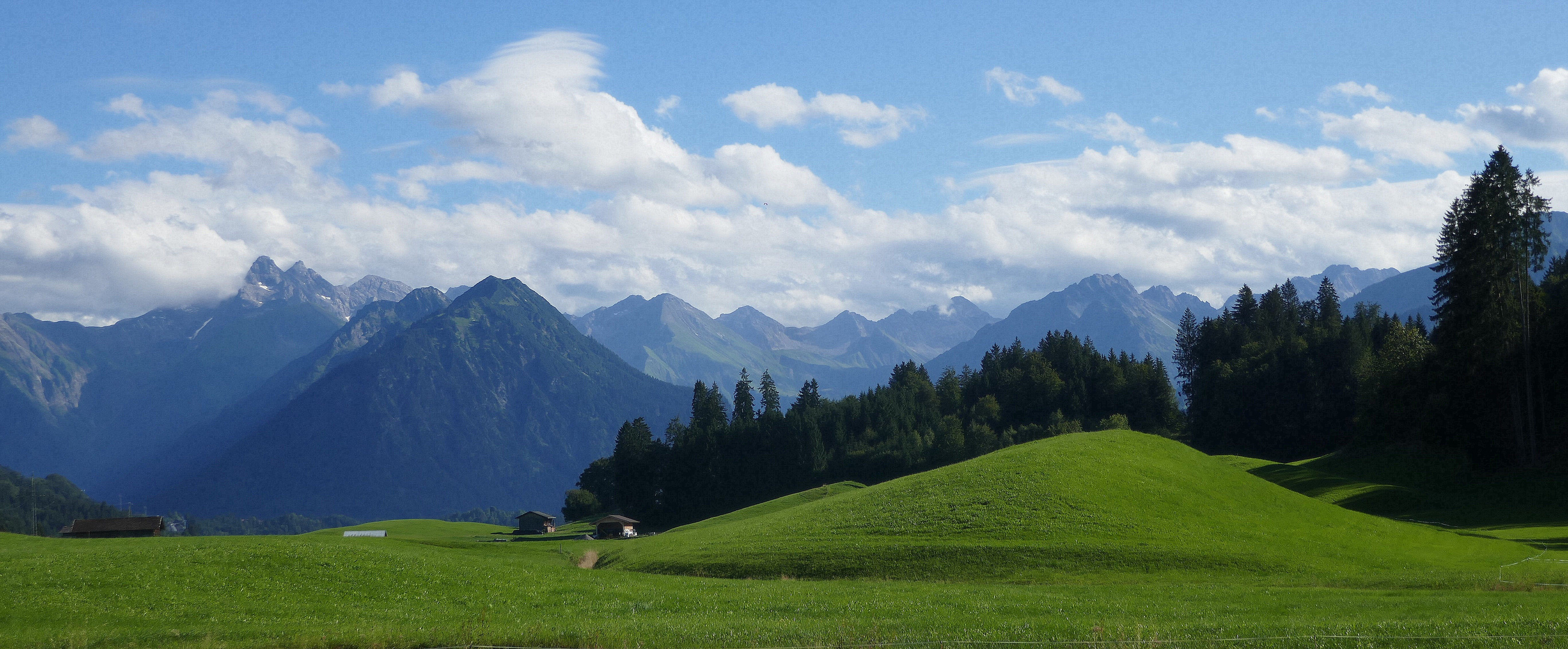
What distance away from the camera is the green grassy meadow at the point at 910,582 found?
28.9 m

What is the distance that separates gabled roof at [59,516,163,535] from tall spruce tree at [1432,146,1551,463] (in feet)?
451

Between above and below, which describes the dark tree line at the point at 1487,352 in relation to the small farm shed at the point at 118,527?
above

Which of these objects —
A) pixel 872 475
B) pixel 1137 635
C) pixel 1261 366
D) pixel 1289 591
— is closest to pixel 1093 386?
pixel 1261 366

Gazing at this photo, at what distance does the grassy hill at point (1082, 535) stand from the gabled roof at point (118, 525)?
65915 mm

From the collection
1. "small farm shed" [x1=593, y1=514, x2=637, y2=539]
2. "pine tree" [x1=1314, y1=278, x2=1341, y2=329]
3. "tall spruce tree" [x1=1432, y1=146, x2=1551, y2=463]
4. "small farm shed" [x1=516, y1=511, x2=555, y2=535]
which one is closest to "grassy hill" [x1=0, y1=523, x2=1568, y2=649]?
"tall spruce tree" [x1=1432, y1=146, x2=1551, y2=463]

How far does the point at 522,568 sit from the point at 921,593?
873 inches

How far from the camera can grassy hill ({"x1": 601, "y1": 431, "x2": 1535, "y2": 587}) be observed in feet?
154

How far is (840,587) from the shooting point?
42094 millimetres

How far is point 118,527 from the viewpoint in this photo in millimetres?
104875

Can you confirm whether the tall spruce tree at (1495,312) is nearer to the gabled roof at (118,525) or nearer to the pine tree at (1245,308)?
the pine tree at (1245,308)

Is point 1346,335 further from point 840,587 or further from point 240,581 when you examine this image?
point 240,581

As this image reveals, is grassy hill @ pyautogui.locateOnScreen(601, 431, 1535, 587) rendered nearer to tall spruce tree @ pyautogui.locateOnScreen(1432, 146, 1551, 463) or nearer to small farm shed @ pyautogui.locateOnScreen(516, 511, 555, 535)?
tall spruce tree @ pyautogui.locateOnScreen(1432, 146, 1551, 463)

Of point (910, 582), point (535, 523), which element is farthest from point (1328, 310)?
point (910, 582)

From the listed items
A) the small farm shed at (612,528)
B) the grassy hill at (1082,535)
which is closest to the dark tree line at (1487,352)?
the grassy hill at (1082,535)
